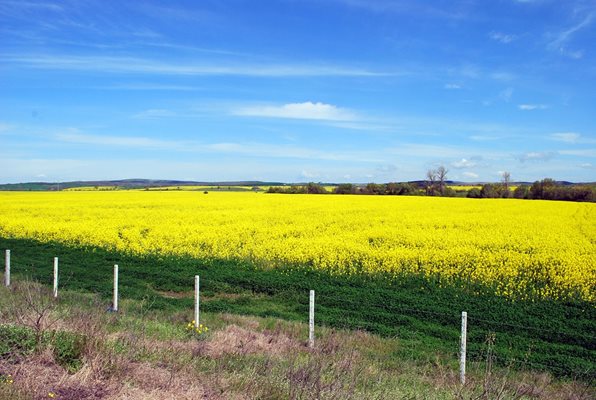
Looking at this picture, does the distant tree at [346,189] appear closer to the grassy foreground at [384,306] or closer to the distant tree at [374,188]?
the distant tree at [374,188]

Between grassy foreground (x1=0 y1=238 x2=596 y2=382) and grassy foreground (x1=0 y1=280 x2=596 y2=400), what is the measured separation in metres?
1.52

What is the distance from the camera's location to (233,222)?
32.7m

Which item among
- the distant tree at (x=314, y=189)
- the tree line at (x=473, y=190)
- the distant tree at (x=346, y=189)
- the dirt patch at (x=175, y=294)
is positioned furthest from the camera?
the distant tree at (x=314, y=189)

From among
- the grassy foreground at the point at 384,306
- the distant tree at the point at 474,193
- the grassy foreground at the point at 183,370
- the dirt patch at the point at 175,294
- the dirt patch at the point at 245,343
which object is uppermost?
the distant tree at the point at 474,193

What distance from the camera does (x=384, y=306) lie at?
45.2 ft

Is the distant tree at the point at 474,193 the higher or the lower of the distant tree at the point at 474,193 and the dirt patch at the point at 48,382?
the higher

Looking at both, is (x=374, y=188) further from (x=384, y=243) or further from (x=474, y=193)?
(x=384, y=243)

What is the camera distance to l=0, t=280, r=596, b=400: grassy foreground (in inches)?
200

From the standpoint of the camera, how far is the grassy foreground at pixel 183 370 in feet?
16.7

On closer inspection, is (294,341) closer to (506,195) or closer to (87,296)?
(87,296)

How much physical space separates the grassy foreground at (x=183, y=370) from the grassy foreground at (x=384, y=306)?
152cm

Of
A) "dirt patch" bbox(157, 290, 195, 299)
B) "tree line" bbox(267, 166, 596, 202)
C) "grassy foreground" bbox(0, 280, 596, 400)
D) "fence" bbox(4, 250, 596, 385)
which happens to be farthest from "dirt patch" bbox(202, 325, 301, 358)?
"tree line" bbox(267, 166, 596, 202)

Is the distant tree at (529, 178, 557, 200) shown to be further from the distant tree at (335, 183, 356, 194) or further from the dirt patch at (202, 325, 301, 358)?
the dirt patch at (202, 325, 301, 358)

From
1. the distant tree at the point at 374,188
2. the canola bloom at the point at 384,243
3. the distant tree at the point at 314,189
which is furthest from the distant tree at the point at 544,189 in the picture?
the canola bloom at the point at 384,243
